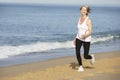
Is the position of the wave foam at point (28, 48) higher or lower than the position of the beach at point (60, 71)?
lower

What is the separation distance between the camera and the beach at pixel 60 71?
17.1 feet

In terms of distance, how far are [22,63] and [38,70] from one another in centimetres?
76

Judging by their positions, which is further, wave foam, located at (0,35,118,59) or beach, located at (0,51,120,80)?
wave foam, located at (0,35,118,59)

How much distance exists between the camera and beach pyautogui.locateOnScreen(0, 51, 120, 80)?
521 cm

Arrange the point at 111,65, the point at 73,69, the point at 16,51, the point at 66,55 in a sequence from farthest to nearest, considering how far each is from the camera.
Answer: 1. the point at 16,51
2. the point at 66,55
3. the point at 111,65
4. the point at 73,69

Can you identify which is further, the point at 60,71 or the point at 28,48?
the point at 28,48

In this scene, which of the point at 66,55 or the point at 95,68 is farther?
the point at 66,55

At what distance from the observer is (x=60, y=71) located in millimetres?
5676

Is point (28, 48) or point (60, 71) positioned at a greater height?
point (60, 71)

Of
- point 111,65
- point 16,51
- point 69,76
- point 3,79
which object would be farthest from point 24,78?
point 16,51

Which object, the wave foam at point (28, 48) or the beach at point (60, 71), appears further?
the wave foam at point (28, 48)

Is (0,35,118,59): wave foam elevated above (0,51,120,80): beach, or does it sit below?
below

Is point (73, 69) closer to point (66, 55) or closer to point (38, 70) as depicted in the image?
point (38, 70)

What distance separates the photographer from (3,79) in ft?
16.8
